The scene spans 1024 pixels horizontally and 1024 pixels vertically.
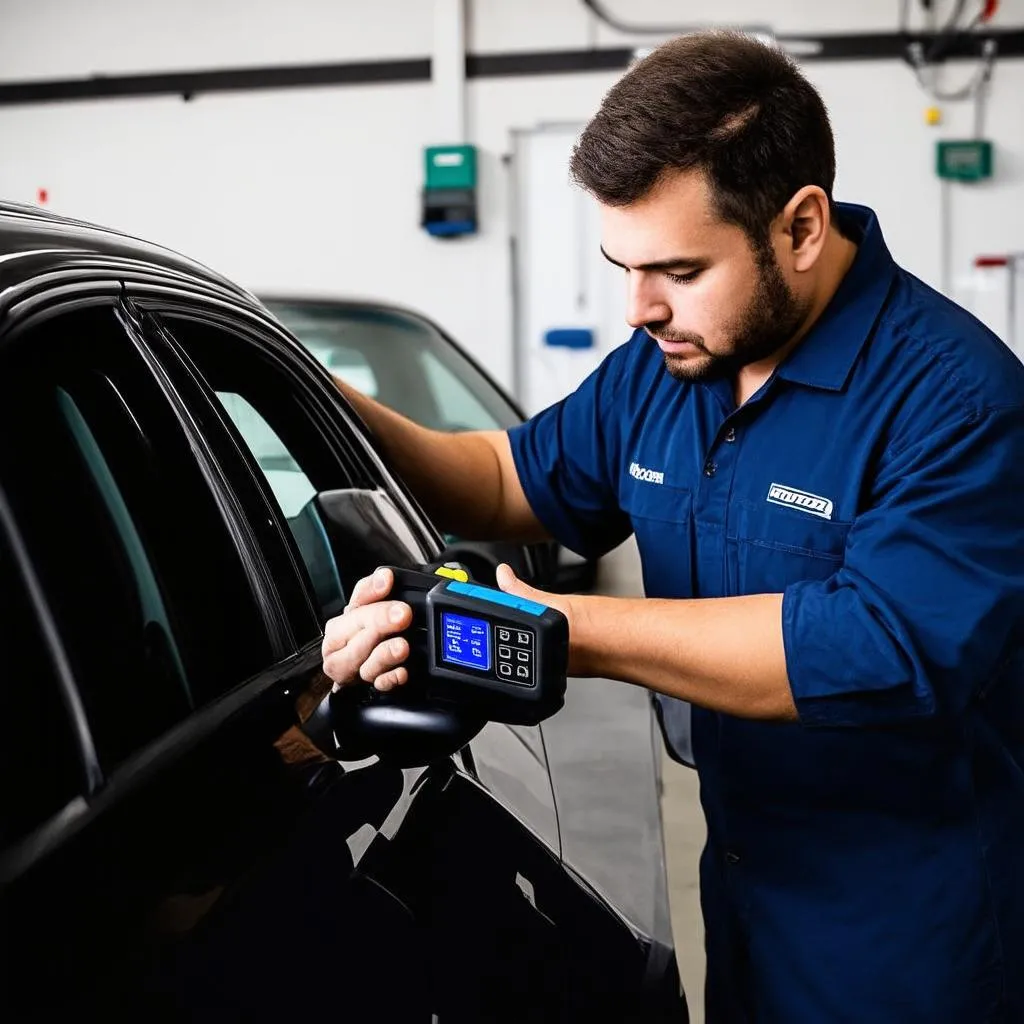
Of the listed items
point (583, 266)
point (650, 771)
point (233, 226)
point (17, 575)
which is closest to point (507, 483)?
point (650, 771)

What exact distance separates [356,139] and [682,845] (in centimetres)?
567

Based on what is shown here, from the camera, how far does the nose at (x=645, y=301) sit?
1451 mm

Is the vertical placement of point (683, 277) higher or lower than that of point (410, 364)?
higher

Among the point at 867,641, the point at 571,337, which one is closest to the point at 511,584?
the point at 867,641

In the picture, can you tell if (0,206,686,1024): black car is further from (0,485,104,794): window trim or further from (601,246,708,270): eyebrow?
(601,246,708,270): eyebrow

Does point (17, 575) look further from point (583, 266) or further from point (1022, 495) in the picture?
point (583, 266)

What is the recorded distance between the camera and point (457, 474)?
190cm

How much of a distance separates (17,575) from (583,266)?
725cm

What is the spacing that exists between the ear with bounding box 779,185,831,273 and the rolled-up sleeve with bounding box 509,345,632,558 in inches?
14.1

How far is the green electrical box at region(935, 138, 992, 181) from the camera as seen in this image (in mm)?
7426

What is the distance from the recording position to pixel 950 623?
1.27m

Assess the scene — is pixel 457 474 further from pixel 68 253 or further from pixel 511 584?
pixel 68 253

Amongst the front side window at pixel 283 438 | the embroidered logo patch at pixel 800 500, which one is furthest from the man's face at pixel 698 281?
the front side window at pixel 283 438

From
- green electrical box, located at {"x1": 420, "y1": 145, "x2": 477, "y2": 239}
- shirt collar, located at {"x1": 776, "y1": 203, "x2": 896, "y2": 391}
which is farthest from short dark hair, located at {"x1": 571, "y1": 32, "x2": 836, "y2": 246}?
green electrical box, located at {"x1": 420, "y1": 145, "x2": 477, "y2": 239}
